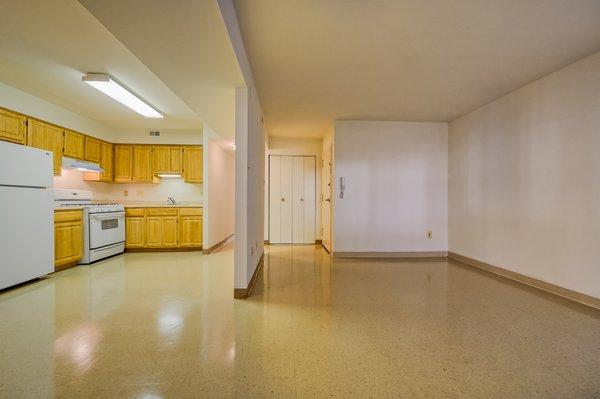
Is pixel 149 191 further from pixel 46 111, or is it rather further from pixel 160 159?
pixel 46 111

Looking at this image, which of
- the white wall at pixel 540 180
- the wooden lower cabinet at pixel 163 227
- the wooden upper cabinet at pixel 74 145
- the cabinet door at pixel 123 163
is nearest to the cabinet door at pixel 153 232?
the wooden lower cabinet at pixel 163 227

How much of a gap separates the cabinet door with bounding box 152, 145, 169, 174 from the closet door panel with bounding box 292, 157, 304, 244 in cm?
273

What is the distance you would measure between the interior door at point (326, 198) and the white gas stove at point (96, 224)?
3.93 meters

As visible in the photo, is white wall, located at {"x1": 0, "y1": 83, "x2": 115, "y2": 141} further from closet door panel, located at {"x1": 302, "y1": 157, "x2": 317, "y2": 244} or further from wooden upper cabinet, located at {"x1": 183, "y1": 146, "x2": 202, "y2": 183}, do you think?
closet door panel, located at {"x1": 302, "y1": 157, "x2": 317, "y2": 244}

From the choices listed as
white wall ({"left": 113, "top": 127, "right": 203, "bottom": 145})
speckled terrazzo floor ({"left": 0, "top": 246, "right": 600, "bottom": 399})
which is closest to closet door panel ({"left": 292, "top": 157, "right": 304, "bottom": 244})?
white wall ({"left": 113, "top": 127, "right": 203, "bottom": 145})

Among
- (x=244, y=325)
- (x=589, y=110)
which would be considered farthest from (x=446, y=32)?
(x=244, y=325)

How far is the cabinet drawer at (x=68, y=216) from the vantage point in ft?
11.9

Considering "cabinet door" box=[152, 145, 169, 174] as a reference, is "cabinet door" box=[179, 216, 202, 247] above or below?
below

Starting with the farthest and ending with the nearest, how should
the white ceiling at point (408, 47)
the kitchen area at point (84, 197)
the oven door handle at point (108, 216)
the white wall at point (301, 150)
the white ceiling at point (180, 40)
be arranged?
1. the white wall at point (301, 150)
2. the oven door handle at point (108, 216)
3. the kitchen area at point (84, 197)
4. the white ceiling at point (408, 47)
5. the white ceiling at point (180, 40)

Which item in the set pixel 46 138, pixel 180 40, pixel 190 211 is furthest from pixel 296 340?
pixel 46 138

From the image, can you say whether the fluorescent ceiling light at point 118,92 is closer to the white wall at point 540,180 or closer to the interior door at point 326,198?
the interior door at point 326,198

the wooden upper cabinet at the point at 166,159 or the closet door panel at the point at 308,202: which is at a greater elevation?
the wooden upper cabinet at the point at 166,159

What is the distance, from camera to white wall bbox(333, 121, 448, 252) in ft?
15.3

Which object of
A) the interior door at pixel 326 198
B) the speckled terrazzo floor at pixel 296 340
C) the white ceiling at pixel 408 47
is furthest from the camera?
the interior door at pixel 326 198
